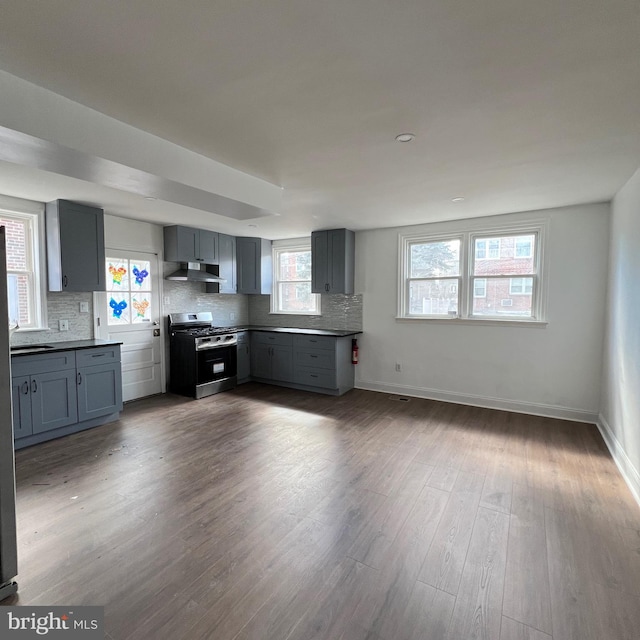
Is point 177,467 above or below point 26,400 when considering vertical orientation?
below

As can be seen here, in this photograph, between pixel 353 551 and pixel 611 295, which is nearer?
pixel 353 551

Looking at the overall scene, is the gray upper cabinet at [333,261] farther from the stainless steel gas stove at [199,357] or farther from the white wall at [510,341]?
the stainless steel gas stove at [199,357]

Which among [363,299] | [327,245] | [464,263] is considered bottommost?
[363,299]

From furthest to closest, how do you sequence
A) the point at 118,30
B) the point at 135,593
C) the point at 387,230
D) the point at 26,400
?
the point at 387,230 → the point at 26,400 → the point at 135,593 → the point at 118,30

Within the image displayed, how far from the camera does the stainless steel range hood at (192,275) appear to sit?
504cm

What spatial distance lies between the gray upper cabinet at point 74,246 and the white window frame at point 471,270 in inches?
151

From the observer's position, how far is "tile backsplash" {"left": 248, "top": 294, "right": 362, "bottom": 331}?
5582 mm

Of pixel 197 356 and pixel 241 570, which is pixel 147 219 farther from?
pixel 241 570

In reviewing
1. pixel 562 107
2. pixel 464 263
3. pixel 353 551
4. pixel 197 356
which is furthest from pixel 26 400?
pixel 464 263

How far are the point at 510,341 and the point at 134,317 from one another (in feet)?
16.1

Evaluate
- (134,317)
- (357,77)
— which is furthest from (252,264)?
(357,77)

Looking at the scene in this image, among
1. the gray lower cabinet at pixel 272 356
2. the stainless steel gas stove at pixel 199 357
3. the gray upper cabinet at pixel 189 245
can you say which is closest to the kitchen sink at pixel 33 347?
the stainless steel gas stove at pixel 199 357

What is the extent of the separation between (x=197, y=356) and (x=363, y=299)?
2.56 m

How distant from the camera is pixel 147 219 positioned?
471cm
